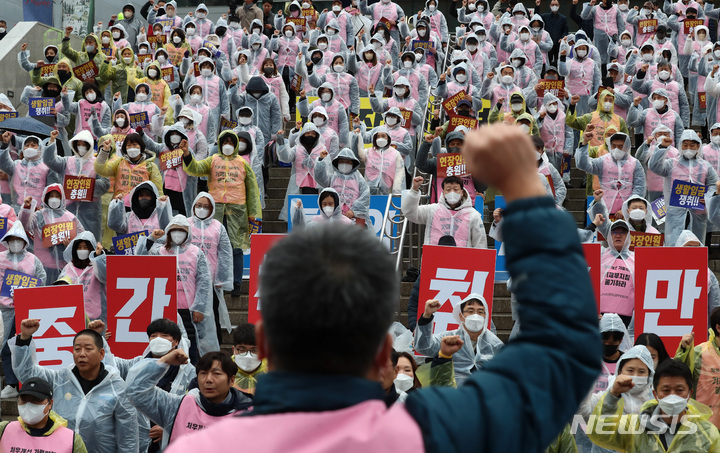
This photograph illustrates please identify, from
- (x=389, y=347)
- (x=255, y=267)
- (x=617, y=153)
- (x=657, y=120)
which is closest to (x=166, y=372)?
(x=255, y=267)

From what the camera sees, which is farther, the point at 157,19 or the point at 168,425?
the point at 157,19

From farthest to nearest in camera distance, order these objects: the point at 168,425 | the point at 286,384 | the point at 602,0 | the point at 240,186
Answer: the point at 602,0
the point at 240,186
the point at 168,425
the point at 286,384

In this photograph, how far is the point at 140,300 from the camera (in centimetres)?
816

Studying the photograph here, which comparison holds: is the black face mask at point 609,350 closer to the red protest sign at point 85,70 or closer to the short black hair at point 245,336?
the short black hair at point 245,336

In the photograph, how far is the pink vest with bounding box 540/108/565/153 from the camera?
45.8ft

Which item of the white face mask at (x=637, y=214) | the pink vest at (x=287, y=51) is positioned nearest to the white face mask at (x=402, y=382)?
the white face mask at (x=637, y=214)

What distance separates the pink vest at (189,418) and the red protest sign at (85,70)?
11.7 m

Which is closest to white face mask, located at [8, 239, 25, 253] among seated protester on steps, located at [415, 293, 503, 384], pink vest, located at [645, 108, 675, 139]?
seated protester on steps, located at [415, 293, 503, 384]

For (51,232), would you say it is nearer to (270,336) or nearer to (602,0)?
(270,336)

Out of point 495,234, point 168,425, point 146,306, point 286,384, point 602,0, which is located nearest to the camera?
point 286,384

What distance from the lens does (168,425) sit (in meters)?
5.48

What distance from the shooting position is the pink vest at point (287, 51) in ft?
62.6

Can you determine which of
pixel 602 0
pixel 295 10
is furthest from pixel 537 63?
pixel 295 10

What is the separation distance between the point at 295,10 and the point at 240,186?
1086 centimetres
